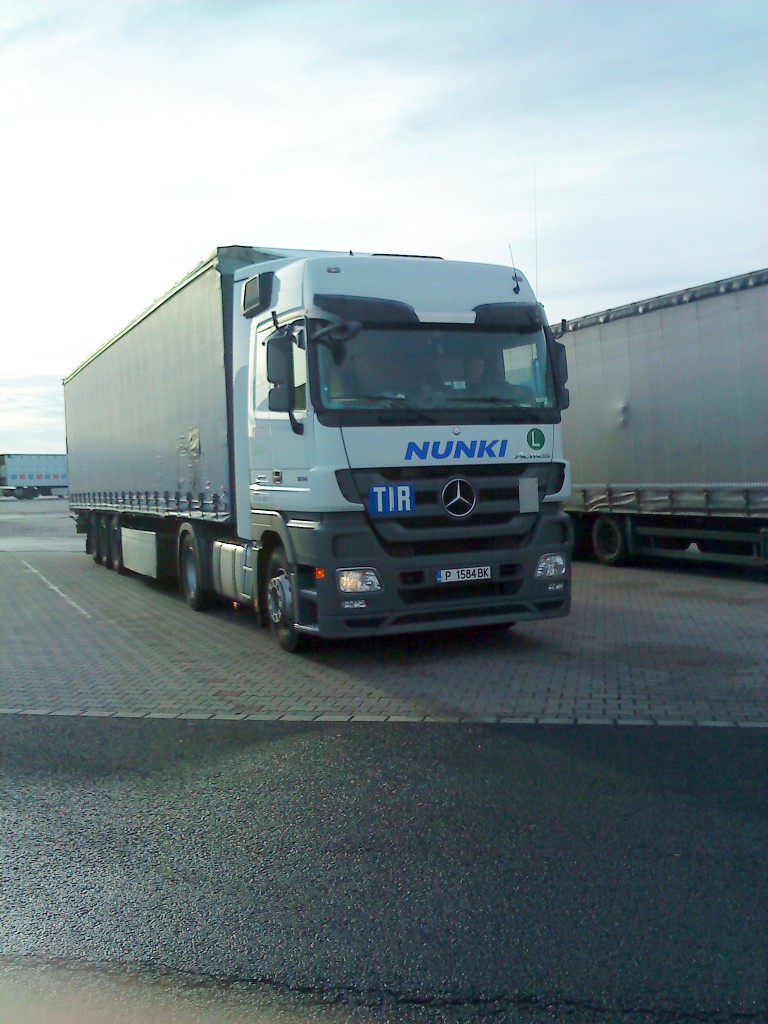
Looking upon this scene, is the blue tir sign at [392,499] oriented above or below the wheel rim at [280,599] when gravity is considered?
above

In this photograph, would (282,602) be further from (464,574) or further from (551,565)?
(551,565)

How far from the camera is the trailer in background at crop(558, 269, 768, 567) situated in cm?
1403

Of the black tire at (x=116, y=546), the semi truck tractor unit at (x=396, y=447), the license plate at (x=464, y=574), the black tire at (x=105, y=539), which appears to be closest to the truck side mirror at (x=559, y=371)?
the semi truck tractor unit at (x=396, y=447)

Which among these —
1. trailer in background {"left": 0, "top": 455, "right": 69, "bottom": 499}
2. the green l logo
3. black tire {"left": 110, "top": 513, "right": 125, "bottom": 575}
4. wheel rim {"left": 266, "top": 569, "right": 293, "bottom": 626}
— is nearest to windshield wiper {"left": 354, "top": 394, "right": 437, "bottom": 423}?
the green l logo

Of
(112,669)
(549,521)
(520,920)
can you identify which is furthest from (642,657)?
(520,920)

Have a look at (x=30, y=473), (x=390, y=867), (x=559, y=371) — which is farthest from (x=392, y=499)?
(x=30, y=473)

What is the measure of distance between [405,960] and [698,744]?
10.9 ft

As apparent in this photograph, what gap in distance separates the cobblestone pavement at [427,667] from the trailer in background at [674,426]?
1.20 m

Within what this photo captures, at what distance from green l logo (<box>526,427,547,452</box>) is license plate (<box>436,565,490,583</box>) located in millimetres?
1172

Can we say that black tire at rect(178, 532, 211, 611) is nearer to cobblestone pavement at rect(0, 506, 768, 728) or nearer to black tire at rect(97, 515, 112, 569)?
cobblestone pavement at rect(0, 506, 768, 728)

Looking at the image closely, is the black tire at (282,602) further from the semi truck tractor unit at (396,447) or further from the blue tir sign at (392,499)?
the blue tir sign at (392,499)

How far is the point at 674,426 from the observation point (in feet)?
49.9

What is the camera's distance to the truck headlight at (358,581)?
355 inches

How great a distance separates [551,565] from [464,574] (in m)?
0.94
